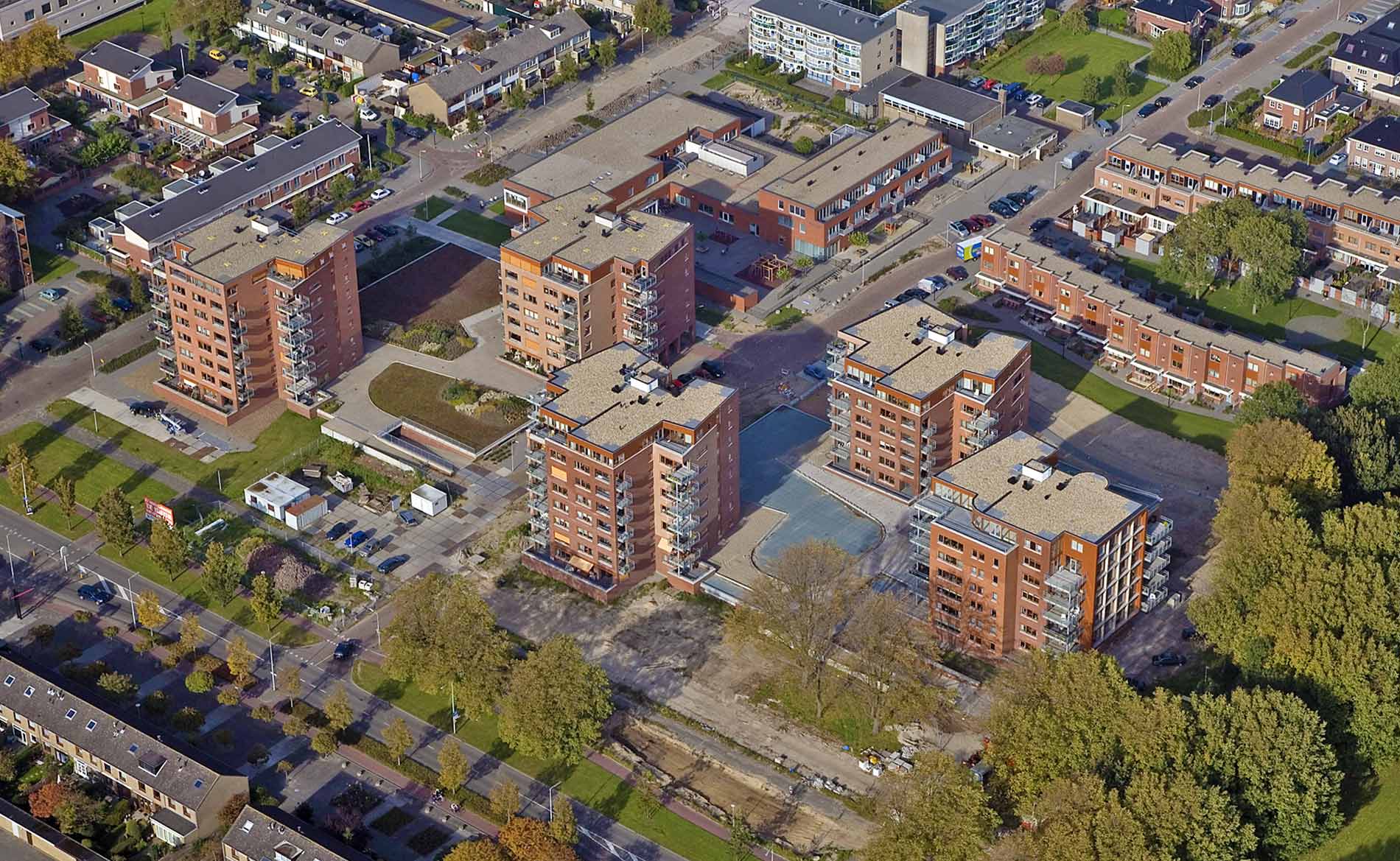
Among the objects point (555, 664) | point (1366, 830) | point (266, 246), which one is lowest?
point (1366, 830)

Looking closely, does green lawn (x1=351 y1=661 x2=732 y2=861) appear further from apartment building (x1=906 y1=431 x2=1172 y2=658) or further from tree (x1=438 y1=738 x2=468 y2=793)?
apartment building (x1=906 y1=431 x2=1172 y2=658)

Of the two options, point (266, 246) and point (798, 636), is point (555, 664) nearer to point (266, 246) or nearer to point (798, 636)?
point (798, 636)

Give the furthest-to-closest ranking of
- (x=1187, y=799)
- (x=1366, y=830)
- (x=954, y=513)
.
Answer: (x=954, y=513) < (x=1366, y=830) < (x=1187, y=799)

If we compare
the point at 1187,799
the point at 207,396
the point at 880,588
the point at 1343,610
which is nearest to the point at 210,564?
the point at 207,396

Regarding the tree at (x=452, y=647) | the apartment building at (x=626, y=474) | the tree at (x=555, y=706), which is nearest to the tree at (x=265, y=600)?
the tree at (x=452, y=647)

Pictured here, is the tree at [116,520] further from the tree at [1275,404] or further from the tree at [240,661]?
the tree at [1275,404]

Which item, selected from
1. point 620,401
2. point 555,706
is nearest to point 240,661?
point 555,706

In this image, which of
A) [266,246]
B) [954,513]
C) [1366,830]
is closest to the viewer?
[1366,830]

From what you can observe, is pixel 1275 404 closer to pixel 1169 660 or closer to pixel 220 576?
pixel 1169 660
